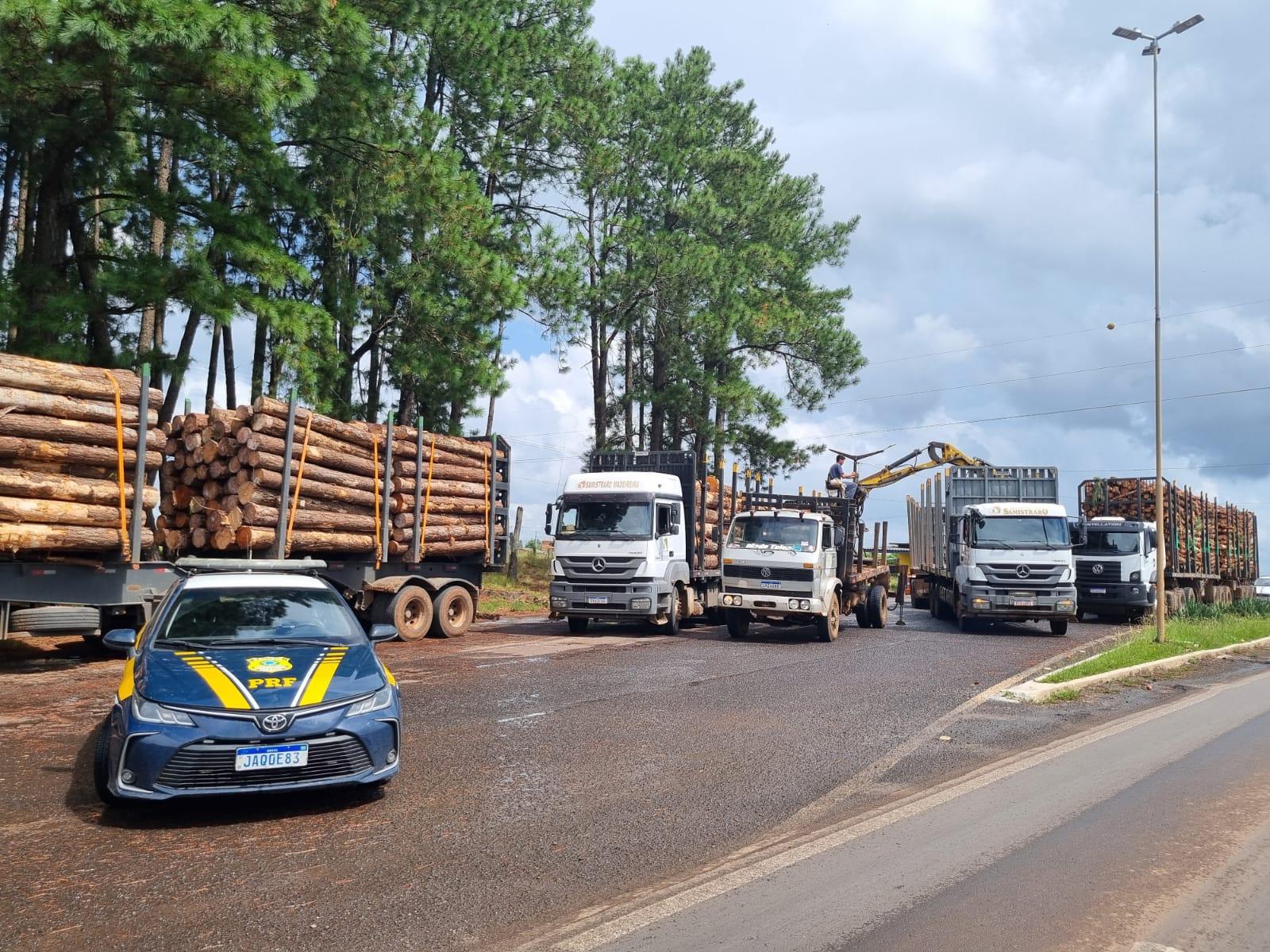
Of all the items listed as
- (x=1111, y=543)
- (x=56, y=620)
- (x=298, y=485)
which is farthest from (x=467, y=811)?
(x=1111, y=543)

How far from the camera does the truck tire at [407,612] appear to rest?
687 inches

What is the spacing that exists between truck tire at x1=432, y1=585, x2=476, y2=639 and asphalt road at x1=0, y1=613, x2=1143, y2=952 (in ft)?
15.7

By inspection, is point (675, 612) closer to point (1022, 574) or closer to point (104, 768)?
point (1022, 574)

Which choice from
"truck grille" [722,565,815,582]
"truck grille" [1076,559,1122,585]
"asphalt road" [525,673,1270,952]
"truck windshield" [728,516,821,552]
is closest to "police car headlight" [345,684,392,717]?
Answer: "asphalt road" [525,673,1270,952]

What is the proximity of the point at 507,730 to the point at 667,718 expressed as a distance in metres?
1.71

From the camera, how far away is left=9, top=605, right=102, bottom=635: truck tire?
13.3 m

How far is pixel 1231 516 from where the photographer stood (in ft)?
131

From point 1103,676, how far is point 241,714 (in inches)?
469

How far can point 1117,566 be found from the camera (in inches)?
1070

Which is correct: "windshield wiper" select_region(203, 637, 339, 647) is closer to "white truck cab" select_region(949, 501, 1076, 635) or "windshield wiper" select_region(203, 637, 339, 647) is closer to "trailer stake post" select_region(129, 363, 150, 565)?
"trailer stake post" select_region(129, 363, 150, 565)

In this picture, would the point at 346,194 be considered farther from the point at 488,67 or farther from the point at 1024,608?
the point at 1024,608

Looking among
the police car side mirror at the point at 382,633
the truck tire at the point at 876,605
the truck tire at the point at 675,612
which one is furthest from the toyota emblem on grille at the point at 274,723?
the truck tire at the point at 876,605

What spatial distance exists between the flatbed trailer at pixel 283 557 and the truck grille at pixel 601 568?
148 centimetres

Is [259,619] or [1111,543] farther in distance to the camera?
[1111,543]
